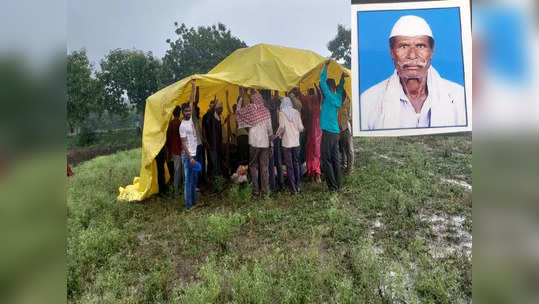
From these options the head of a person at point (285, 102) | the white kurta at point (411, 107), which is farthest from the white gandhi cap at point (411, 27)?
the head of a person at point (285, 102)

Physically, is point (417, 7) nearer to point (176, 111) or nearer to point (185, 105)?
point (185, 105)

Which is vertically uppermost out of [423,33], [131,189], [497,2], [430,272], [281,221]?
[423,33]

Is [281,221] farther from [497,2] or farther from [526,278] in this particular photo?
[497,2]

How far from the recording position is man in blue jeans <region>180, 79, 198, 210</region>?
348cm

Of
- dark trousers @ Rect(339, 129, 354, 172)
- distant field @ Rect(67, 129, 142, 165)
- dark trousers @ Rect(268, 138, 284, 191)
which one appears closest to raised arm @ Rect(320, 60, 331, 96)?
dark trousers @ Rect(339, 129, 354, 172)

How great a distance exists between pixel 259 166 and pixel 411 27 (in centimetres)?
230

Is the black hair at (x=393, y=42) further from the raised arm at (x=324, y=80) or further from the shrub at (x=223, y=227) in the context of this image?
the shrub at (x=223, y=227)

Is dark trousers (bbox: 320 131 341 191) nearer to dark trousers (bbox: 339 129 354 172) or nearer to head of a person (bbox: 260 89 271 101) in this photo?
dark trousers (bbox: 339 129 354 172)

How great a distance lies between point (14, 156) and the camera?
112 cm

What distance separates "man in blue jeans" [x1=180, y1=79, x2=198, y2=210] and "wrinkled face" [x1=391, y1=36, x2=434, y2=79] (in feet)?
7.48

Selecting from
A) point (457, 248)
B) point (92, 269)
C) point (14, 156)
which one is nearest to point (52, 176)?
point (14, 156)

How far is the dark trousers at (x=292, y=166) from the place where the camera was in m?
3.85

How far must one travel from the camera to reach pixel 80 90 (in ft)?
8.41

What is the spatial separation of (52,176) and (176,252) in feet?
5.74
